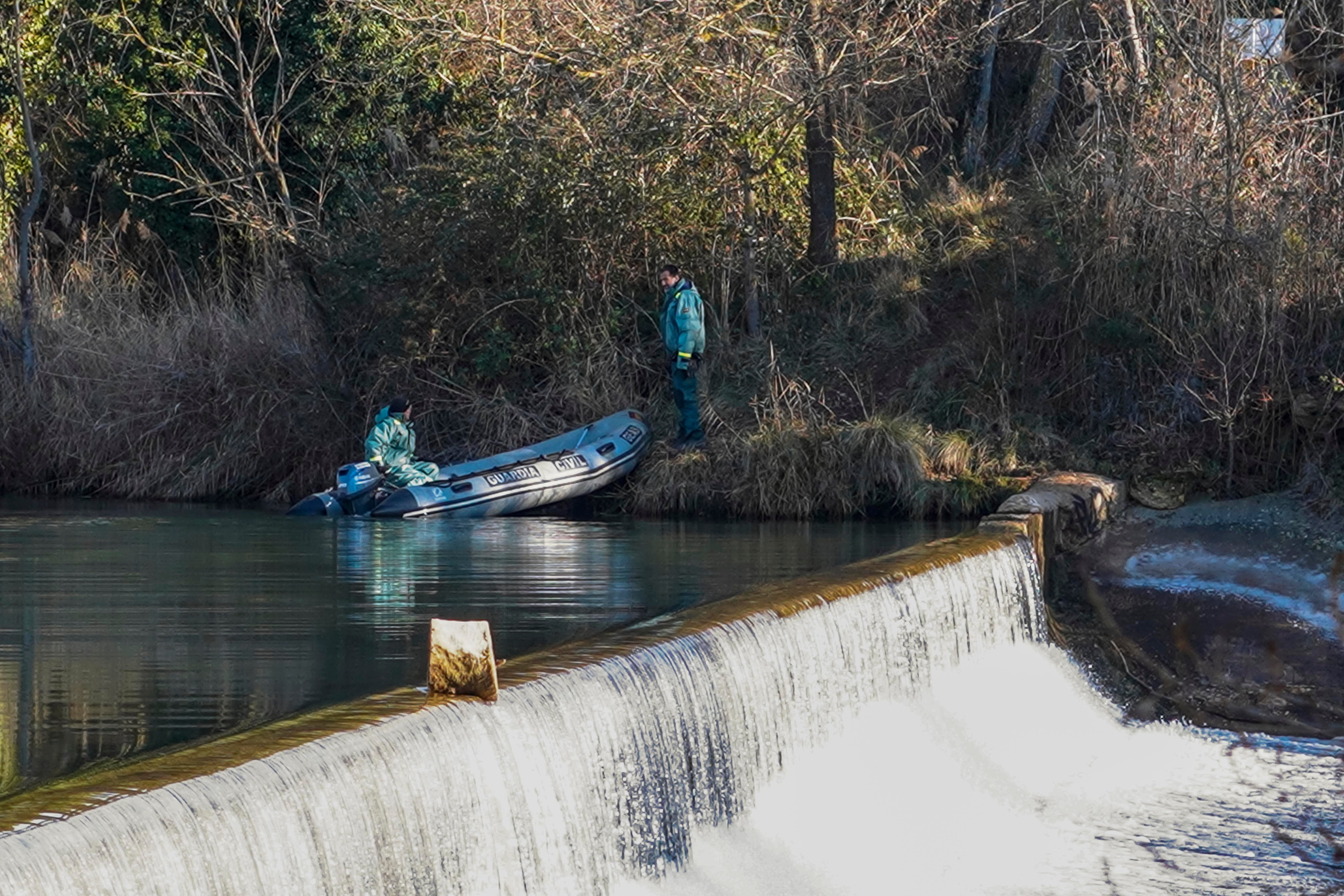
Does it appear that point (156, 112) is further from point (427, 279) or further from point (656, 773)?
point (656, 773)

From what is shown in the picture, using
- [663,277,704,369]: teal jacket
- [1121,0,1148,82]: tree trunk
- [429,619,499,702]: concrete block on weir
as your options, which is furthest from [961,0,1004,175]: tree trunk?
[429,619,499,702]: concrete block on weir

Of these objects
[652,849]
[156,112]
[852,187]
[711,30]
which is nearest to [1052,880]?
[652,849]

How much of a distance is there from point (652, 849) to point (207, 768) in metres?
2.55

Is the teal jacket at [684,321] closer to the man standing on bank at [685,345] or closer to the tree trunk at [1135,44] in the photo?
the man standing on bank at [685,345]

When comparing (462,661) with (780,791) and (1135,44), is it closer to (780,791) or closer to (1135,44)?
(780,791)

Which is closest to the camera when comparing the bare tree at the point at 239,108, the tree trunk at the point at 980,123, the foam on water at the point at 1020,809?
the foam on water at the point at 1020,809

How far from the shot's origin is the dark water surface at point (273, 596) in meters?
7.78

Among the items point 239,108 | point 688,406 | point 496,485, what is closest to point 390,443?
point 496,485

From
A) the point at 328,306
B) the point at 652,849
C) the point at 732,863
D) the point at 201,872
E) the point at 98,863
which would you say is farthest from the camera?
the point at 328,306

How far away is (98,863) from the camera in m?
4.47

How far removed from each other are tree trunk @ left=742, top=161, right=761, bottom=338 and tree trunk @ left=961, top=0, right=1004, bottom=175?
427 centimetres

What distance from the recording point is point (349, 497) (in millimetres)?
17656

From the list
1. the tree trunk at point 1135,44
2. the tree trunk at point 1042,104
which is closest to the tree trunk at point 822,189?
the tree trunk at point 1042,104

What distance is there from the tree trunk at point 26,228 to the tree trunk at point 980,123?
11452 mm
